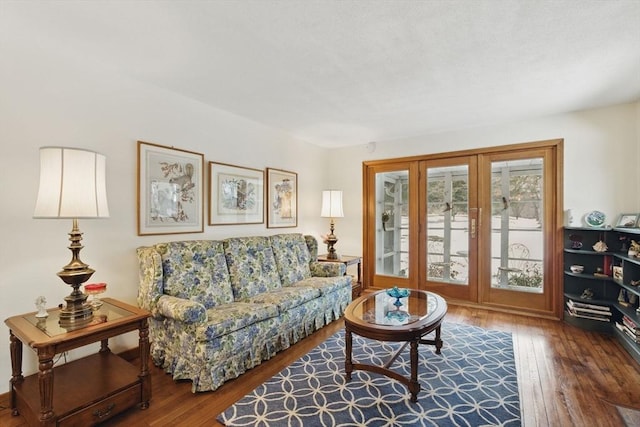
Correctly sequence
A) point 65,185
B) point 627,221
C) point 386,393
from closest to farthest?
point 65,185 < point 386,393 < point 627,221

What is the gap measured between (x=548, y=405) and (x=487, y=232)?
2.39 m

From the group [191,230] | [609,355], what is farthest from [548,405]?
[191,230]

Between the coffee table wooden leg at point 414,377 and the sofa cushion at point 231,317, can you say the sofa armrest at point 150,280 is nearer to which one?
the sofa cushion at point 231,317

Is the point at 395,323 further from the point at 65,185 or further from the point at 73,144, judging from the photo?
the point at 73,144

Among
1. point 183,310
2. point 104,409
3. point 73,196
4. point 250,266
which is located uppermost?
point 73,196

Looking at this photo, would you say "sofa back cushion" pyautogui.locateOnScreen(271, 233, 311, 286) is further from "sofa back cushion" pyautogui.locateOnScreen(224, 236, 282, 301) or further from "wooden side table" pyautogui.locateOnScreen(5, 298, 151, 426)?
"wooden side table" pyautogui.locateOnScreen(5, 298, 151, 426)

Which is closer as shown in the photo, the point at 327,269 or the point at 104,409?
the point at 104,409

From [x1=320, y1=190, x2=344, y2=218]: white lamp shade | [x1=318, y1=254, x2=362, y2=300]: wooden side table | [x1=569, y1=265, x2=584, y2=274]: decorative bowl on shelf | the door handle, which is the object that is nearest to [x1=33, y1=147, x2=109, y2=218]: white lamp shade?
[x1=318, y1=254, x2=362, y2=300]: wooden side table

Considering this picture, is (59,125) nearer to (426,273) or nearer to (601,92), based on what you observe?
(426,273)

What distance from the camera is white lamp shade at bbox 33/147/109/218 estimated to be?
5.75ft

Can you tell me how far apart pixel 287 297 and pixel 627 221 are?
3.60 meters

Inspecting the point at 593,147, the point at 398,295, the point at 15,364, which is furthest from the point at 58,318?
the point at 593,147

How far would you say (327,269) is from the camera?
3961 mm

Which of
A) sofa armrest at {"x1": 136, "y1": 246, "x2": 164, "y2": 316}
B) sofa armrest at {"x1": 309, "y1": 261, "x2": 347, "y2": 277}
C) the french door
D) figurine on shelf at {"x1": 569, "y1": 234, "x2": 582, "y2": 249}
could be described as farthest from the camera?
sofa armrest at {"x1": 309, "y1": 261, "x2": 347, "y2": 277}
